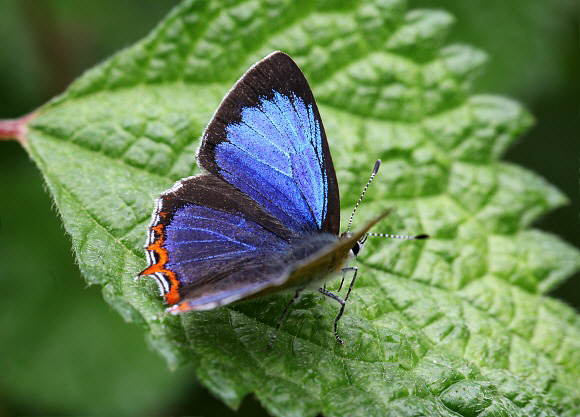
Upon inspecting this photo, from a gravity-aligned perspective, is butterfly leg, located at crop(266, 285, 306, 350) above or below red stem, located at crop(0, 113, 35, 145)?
below

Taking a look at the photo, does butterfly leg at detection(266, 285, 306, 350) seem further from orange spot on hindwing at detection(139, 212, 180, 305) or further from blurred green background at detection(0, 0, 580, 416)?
blurred green background at detection(0, 0, 580, 416)

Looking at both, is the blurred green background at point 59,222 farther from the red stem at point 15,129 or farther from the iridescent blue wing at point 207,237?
the iridescent blue wing at point 207,237

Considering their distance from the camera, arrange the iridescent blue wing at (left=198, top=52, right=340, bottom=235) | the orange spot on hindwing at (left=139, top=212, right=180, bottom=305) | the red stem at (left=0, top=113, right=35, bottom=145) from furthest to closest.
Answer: the red stem at (left=0, top=113, right=35, bottom=145) → the iridescent blue wing at (left=198, top=52, right=340, bottom=235) → the orange spot on hindwing at (left=139, top=212, right=180, bottom=305)

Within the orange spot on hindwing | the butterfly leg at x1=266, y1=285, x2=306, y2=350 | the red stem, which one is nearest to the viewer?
the orange spot on hindwing

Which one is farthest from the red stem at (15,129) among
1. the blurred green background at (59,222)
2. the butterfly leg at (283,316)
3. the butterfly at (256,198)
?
the butterfly leg at (283,316)

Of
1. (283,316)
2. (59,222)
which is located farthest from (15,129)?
(283,316)

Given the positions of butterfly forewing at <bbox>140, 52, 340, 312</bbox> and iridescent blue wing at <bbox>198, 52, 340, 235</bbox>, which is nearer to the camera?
butterfly forewing at <bbox>140, 52, 340, 312</bbox>

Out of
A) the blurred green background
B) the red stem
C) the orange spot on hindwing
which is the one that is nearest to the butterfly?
the orange spot on hindwing
